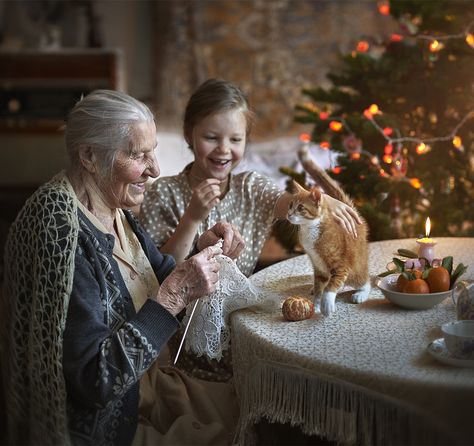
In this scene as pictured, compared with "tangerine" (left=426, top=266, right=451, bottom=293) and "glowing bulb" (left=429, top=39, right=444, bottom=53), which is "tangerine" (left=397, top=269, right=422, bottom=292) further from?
"glowing bulb" (left=429, top=39, right=444, bottom=53)

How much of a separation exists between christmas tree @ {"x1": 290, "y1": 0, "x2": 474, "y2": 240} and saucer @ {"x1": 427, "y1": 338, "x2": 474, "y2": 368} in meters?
1.25

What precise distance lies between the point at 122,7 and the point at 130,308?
5139 millimetres

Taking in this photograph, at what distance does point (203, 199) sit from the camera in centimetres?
181

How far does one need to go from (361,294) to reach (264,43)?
175 inches

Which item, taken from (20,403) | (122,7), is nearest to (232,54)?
(122,7)

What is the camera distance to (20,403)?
4.42 ft

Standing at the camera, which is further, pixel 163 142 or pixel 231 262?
pixel 163 142

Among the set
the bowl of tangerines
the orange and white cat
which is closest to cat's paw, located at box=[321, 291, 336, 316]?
the orange and white cat

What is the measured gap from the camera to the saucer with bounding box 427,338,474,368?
1.17 m

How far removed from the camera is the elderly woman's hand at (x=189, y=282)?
1396mm

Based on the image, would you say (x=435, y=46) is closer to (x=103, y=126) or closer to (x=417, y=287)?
(x=417, y=287)

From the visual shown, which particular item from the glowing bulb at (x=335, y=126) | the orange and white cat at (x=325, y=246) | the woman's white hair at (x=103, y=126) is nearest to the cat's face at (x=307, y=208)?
the orange and white cat at (x=325, y=246)

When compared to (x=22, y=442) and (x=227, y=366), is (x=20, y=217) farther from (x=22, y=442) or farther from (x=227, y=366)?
(x=227, y=366)

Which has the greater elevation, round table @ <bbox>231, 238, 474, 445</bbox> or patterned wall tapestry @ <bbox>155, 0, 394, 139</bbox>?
patterned wall tapestry @ <bbox>155, 0, 394, 139</bbox>
